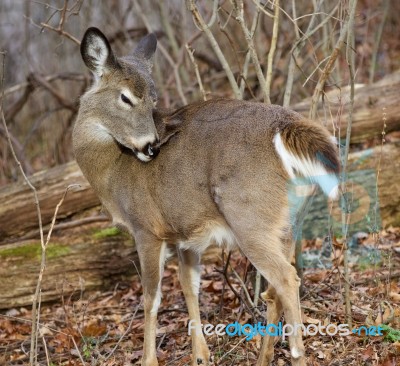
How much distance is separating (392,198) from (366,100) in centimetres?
109

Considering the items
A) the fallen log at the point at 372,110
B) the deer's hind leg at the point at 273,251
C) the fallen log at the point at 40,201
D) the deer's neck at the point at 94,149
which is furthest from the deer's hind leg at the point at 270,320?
the fallen log at the point at 372,110

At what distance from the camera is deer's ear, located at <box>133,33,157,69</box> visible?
5699 millimetres

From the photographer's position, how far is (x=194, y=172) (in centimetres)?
483

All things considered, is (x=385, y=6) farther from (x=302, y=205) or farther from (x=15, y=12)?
(x=302, y=205)

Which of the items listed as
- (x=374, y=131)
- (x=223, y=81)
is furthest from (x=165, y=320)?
(x=223, y=81)

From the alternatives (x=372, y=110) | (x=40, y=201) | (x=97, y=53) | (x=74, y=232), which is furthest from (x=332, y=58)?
(x=40, y=201)

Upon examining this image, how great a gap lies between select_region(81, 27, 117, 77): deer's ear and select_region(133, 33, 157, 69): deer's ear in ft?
1.39

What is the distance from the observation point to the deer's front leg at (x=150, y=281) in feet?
16.7

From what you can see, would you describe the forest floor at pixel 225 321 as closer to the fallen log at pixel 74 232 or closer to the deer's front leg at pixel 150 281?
the fallen log at pixel 74 232

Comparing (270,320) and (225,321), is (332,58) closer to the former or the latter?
(270,320)

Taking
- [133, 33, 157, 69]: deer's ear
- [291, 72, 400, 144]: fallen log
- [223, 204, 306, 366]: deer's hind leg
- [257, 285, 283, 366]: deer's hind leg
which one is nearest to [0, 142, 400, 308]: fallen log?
[291, 72, 400, 144]: fallen log

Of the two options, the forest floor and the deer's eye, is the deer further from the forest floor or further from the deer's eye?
the forest floor

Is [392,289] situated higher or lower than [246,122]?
lower

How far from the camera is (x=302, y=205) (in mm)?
4531
